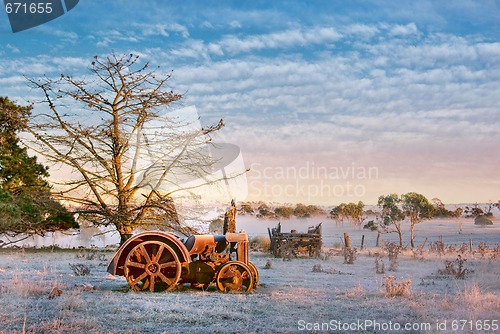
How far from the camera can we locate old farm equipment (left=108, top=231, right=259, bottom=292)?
36.7 ft

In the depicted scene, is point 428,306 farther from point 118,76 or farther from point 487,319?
point 118,76

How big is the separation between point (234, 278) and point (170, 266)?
139 cm

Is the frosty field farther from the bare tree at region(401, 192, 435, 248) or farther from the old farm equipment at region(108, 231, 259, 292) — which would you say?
the bare tree at region(401, 192, 435, 248)

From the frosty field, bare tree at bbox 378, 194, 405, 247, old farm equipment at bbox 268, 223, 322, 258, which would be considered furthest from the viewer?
bare tree at bbox 378, 194, 405, 247

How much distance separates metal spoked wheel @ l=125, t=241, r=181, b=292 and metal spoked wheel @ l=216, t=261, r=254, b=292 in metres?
0.91

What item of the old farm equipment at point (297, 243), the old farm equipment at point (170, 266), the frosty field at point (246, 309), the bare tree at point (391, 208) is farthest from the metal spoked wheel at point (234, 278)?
the bare tree at point (391, 208)

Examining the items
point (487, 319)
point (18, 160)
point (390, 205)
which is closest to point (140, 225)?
point (18, 160)

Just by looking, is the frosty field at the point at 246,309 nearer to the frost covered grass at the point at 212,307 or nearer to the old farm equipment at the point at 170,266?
the frost covered grass at the point at 212,307

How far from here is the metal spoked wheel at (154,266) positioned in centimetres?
1116

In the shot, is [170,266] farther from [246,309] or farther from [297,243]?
[297,243]

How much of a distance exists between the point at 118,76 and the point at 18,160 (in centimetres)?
798

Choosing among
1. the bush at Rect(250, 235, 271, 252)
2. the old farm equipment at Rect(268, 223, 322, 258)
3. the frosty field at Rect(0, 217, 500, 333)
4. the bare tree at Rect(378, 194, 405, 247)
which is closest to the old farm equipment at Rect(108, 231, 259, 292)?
the frosty field at Rect(0, 217, 500, 333)

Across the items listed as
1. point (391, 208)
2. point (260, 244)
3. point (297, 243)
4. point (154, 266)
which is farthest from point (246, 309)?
point (391, 208)

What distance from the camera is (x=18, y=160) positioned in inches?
945
